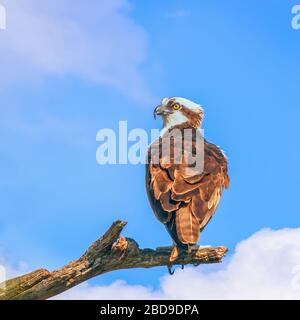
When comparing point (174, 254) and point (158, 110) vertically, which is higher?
point (158, 110)

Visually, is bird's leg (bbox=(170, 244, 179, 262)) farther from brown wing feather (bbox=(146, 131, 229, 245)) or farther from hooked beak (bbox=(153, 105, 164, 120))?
hooked beak (bbox=(153, 105, 164, 120))

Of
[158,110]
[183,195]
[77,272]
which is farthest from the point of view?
[158,110]

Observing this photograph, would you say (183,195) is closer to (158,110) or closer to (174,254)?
(174,254)

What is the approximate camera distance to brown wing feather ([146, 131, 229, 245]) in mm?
9906

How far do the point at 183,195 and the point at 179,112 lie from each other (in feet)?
13.7

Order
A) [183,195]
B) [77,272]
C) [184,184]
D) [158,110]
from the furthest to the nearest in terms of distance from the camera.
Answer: [158,110]
[184,184]
[183,195]
[77,272]

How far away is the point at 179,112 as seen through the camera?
1399 centimetres

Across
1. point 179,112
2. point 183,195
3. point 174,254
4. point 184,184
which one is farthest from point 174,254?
point 179,112

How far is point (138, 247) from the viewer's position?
1004cm
